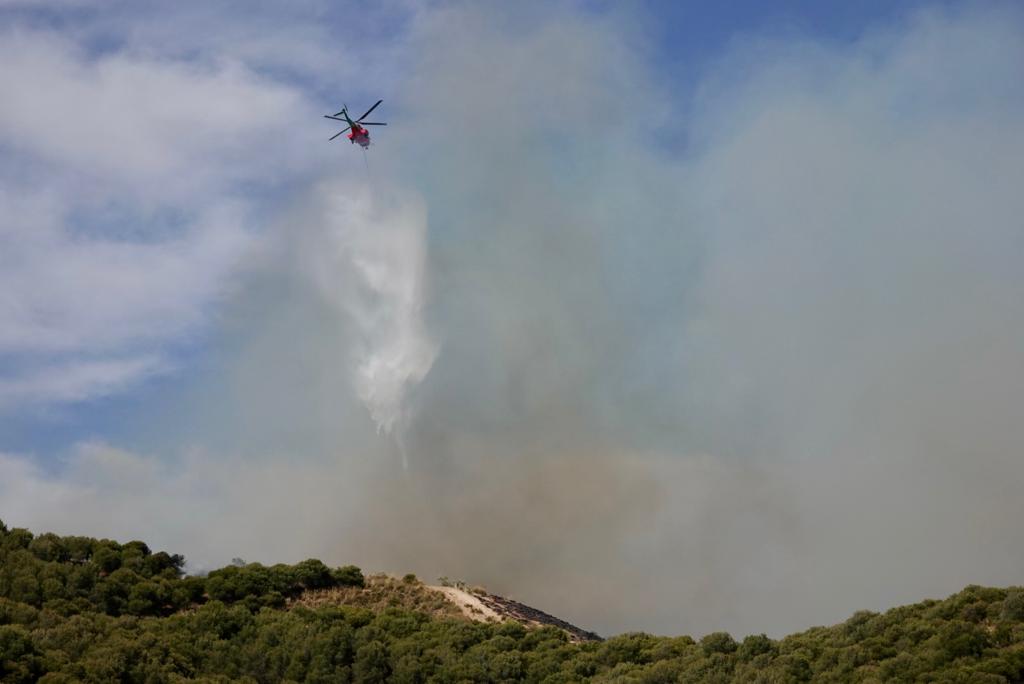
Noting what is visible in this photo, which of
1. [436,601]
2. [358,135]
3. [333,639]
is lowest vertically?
[333,639]

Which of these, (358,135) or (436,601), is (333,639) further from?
(358,135)

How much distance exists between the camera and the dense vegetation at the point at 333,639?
282 ft

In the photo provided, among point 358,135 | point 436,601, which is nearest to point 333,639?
point 436,601

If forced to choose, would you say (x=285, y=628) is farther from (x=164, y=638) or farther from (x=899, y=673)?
(x=899, y=673)

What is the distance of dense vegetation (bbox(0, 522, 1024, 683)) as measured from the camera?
85.8 m

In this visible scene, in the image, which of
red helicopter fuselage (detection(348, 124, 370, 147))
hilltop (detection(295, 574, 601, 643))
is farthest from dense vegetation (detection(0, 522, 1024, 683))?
red helicopter fuselage (detection(348, 124, 370, 147))

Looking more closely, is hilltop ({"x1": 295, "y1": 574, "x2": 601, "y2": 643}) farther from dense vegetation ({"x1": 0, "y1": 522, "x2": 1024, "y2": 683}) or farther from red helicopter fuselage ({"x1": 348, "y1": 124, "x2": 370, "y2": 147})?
red helicopter fuselage ({"x1": 348, "y1": 124, "x2": 370, "y2": 147})

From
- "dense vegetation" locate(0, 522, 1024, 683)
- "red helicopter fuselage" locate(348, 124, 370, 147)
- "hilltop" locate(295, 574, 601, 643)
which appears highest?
"red helicopter fuselage" locate(348, 124, 370, 147)

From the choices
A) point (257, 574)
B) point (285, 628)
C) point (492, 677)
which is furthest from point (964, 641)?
point (257, 574)

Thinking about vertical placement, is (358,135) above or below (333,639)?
above

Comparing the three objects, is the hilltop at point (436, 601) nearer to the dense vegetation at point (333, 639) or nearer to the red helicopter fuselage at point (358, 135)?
the dense vegetation at point (333, 639)

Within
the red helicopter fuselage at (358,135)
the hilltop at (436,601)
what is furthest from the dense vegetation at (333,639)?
the red helicopter fuselage at (358,135)

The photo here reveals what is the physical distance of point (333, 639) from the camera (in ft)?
347

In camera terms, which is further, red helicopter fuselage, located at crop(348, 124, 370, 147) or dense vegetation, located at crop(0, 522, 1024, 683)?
red helicopter fuselage, located at crop(348, 124, 370, 147)
